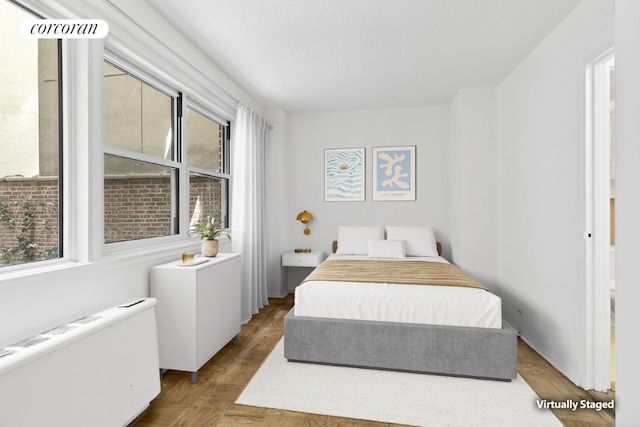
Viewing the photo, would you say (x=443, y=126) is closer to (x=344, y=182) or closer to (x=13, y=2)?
(x=344, y=182)

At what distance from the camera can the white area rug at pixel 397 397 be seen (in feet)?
5.91

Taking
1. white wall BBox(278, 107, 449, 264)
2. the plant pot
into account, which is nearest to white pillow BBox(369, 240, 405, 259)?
white wall BBox(278, 107, 449, 264)

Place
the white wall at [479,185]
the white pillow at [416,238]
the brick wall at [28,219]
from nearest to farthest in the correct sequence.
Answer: the brick wall at [28,219]
the white wall at [479,185]
the white pillow at [416,238]

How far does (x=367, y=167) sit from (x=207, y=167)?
222 cm

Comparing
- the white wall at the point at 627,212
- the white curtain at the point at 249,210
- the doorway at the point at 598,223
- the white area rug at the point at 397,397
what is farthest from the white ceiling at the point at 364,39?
the white area rug at the point at 397,397

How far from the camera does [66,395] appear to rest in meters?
1.32

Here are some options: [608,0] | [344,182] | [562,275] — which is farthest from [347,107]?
[562,275]

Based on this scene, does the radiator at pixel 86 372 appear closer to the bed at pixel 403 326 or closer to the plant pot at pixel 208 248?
the plant pot at pixel 208 248

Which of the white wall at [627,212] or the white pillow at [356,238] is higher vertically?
the white wall at [627,212]

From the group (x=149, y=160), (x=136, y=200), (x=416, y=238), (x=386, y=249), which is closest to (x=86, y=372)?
(x=136, y=200)

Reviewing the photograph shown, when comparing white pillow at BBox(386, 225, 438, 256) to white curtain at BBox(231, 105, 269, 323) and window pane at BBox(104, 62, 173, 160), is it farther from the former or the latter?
window pane at BBox(104, 62, 173, 160)

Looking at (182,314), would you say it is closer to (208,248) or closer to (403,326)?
(208,248)

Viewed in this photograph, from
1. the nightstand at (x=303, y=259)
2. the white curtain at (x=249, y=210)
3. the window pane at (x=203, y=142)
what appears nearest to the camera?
the window pane at (x=203, y=142)

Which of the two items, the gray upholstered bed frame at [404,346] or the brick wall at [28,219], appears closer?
the brick wall at [28,219]
